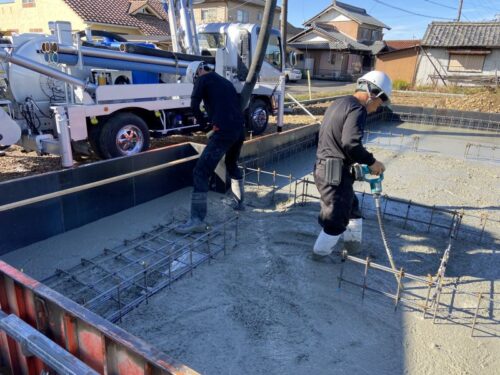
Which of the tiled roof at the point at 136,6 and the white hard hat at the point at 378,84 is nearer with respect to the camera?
the white hard hat at the point at 378,84

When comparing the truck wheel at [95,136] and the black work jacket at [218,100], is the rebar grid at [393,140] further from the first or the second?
the truck wheel at [95,136]

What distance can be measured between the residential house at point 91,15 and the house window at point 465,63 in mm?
16497

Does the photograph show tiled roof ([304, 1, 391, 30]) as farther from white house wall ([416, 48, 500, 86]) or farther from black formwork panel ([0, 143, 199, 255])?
Answer: black formwork panel ([0, 143, 199, 255])

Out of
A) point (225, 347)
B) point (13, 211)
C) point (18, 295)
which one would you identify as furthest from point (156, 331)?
point (13, 211)

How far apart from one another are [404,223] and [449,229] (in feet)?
1.55

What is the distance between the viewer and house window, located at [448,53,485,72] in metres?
21.8

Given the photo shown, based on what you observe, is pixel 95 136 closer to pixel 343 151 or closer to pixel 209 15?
pixel 343 151

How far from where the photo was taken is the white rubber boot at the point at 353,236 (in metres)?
3.72

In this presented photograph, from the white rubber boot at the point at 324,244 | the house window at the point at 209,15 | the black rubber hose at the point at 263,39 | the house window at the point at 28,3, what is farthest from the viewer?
the house window at the point at 209,15

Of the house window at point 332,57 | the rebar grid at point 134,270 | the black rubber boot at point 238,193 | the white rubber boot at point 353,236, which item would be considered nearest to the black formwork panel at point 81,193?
the rebar grid at point 134,270

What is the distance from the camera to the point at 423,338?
2.69 meters

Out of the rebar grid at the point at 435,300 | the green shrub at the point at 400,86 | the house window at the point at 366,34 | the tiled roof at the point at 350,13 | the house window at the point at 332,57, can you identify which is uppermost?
the tiled roof at the point at 350,13

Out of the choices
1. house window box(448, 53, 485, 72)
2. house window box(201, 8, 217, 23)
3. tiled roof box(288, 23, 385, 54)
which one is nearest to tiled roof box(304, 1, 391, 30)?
tiled roof box(288, 23, 385, 54)

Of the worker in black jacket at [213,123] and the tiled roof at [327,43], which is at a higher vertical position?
the tiled roof at [327,43]
